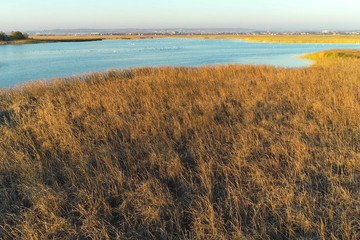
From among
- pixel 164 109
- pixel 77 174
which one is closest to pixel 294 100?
pixel 164 109

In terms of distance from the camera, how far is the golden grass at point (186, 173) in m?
2.46

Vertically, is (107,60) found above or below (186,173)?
above

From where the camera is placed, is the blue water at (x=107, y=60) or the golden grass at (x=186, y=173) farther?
the blue water at (x=107, y=60)

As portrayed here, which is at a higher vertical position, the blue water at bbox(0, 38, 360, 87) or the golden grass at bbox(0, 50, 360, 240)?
the blue water at bbox(0, 38, 360, 87)

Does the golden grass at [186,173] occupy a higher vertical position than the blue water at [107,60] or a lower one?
lower

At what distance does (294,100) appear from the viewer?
6.78m

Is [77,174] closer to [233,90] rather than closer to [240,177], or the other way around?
[240,177]

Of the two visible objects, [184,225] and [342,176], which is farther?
[342,176]

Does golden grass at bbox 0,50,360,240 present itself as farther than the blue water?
No

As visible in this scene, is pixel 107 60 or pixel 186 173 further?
pixel 107 60

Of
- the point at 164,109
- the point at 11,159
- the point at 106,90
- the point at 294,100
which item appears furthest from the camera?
the point at 106,90

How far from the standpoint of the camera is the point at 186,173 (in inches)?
130

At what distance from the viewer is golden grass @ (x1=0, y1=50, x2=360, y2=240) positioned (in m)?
2.46

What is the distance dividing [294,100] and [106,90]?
6641mm
